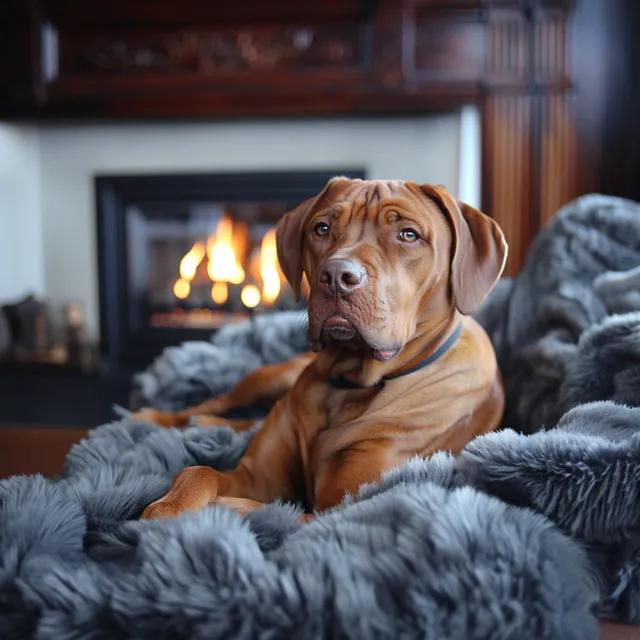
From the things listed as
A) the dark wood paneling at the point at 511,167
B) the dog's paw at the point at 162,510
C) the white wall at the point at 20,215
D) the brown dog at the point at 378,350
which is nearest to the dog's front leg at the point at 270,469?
the brown dog at the point at 378,350

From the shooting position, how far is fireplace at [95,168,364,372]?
3.92 m

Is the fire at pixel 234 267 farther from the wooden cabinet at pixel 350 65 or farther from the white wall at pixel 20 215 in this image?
the white wall at pixel 20 215

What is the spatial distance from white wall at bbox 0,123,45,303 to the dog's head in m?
2.83

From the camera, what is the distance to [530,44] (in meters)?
3.49

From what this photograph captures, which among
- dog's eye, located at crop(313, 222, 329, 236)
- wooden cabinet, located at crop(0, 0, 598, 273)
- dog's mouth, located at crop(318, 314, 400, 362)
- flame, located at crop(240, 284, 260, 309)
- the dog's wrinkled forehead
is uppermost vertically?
wooden cabinet, located at crop(0, 0, 598, 273)

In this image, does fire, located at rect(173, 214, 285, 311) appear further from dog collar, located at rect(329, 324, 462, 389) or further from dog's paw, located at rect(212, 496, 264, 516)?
dog's paw, located at rect(212, 496, 264, 516)

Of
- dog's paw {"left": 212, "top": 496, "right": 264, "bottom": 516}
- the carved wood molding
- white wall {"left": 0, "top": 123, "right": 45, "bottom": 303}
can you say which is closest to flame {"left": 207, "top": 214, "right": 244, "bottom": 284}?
the carved wood molding

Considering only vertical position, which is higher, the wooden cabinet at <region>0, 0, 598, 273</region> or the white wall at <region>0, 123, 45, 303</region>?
the wooden cabinet at <region>0, 0, 598, 273</region>

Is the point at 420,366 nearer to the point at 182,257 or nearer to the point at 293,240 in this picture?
the point at 293,240

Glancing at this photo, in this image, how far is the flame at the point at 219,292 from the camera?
158 inches

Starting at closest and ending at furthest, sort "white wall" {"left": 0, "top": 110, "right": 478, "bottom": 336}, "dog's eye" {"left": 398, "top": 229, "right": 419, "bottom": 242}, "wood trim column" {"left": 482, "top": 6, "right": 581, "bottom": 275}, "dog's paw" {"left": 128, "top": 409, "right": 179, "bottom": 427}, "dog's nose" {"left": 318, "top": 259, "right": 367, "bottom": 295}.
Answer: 1. "dog's nose" {"left": 318, "top": 259, "right": 367, "bottom": 295}
2. "dog's eye" {"left": 398, "top": 229, "right": 419, "bottom": 242}
3. "dog's paw" {"left": 128, "top": 409, "right": 179, "bottom": 427}
4. "wood trim column" {"left": 482, "top": 6, "right": 581, "bottom": 275}
5. "white wall" {"left": 0, "top": 110, "right": 478, "bottom": 336}

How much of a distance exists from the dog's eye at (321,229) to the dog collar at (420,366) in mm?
302

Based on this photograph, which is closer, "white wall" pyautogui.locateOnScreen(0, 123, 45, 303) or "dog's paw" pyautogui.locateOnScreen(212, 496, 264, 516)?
"dog's paw" pyautogui.locateOnScreen(212, 496, 264, 516)

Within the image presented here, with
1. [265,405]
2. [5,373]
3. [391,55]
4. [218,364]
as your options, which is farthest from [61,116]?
[265,405]
